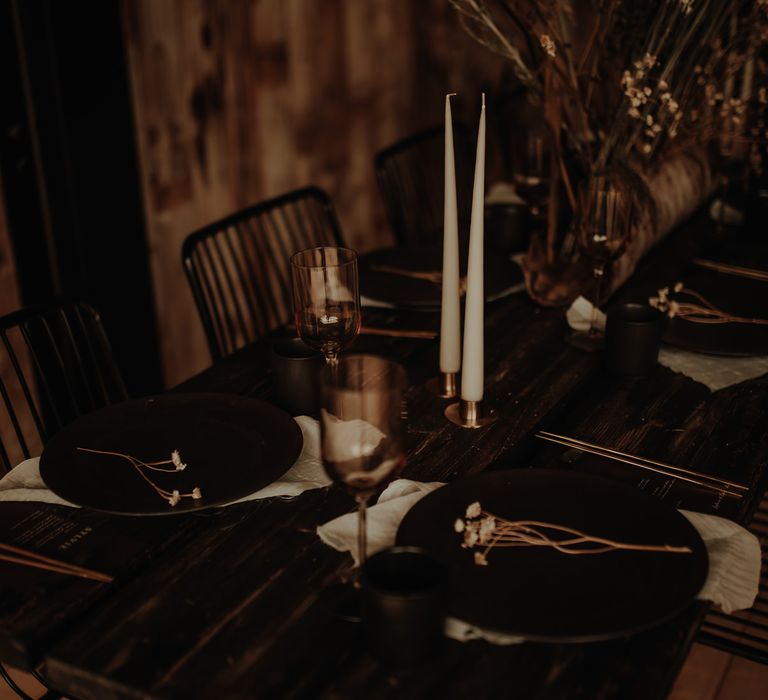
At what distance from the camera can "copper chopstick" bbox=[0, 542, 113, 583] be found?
1073mm

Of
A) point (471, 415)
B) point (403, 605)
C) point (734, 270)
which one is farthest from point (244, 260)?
point (403, 605)

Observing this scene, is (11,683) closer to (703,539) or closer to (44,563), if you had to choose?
(44,563)

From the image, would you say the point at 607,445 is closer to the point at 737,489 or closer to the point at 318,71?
the point at 737,489

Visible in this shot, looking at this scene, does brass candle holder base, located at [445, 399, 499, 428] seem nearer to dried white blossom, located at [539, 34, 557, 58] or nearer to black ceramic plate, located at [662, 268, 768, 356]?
black ceramic plate, located at [662, 268, 768, 356]

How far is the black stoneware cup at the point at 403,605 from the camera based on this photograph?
88 cm

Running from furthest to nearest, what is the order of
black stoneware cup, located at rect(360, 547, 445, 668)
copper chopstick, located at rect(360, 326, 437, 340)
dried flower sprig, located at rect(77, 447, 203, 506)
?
copper chopstick, located at rect(360, 326, 437, 340) < dried flower sprig, located at rect(77, 447, 203, 506) < black stoneware cup, located at rect(360, 547, 445, 668)

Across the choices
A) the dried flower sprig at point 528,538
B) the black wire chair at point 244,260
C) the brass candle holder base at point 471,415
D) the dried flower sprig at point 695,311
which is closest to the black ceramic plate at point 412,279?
the black wire chair at point 244,260

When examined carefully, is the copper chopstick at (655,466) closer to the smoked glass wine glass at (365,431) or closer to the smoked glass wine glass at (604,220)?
the smoked glass wine glass at (604,220)

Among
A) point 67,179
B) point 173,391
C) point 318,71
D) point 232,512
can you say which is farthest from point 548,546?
point 318,71

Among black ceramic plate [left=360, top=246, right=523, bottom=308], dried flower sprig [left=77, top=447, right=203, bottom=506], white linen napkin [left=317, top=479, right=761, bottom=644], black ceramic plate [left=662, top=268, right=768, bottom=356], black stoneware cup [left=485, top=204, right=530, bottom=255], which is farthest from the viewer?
black stoneware cup [left=485, top=204, right=530, bottom=255]

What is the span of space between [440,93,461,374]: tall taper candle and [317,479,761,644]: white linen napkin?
280 millimetres

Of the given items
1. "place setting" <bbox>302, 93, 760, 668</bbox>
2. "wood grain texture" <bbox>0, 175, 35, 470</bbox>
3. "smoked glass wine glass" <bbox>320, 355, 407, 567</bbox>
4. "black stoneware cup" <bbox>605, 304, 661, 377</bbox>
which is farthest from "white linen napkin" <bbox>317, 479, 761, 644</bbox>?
"wood grain texture" <bbox>0, 175, 35, 470</bbox>

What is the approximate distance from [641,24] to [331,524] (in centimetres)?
114

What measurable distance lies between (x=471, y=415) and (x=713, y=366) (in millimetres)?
444
